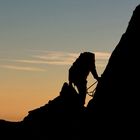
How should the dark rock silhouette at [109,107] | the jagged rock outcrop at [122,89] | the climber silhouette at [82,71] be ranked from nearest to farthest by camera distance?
the jagged rock outcrop at [122,89], the dark rock silhouette at [109,107], the climber silhouette at [82,71]

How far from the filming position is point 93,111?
84.9ft

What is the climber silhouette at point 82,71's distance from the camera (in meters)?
29.4

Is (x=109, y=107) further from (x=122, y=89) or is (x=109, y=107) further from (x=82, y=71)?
(x=82, y=71)

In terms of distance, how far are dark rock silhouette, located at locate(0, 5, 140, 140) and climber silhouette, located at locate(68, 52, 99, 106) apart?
81cm

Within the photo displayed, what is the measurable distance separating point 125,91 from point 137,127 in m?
2.47

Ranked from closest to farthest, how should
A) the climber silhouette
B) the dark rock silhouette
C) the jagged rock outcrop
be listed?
1. the jagged rock outcrop
2. the dark rock silhouette
3. the climber silhouette

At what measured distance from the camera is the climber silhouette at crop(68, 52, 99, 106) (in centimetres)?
2941

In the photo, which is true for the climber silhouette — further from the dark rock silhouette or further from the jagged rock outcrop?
the jagged rock outcrop

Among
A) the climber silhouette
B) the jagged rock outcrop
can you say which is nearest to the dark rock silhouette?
the jagged rock outcrop

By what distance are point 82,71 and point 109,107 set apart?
20.2 ft

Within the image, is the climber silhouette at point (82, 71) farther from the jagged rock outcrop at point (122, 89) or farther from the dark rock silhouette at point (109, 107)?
the jagged rock outcrop at point (122, 89)

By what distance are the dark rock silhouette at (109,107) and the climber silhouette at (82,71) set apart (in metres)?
0.81

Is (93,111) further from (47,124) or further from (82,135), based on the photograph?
(47,124)

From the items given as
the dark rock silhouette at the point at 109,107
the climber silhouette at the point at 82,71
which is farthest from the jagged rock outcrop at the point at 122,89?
A: the climber silhouette at the point at 82,71
